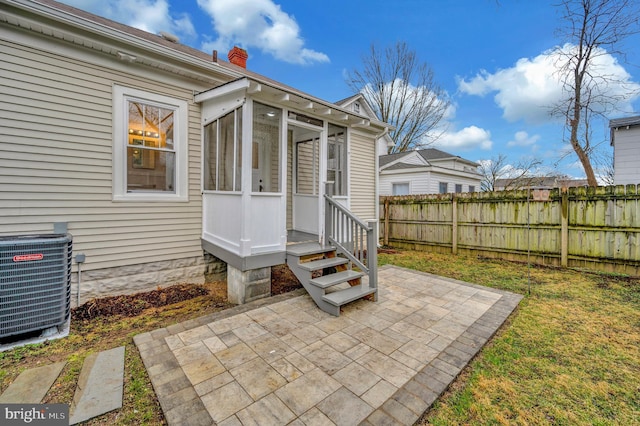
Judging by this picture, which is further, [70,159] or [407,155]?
[407,155]

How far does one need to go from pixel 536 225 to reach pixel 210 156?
746 cm

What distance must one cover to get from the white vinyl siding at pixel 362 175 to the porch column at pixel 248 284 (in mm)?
4193

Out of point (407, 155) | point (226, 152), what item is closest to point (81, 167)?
point (226, 152)

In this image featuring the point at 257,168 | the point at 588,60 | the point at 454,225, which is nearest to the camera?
the point at 257,168

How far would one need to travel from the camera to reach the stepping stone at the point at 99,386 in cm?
195

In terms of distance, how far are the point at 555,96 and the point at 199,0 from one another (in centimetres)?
1278

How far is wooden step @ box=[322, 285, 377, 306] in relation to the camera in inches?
140

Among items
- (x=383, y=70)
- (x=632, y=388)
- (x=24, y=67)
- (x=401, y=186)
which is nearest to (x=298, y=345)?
(x=632, y=388)

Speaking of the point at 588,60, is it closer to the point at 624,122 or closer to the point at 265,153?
the point at 624,122

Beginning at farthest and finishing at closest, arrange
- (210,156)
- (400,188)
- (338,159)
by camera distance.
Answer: (400,188) → (338,159) → (210,156)

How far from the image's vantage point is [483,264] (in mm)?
6629

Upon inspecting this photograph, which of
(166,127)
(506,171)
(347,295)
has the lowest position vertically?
(347,295)

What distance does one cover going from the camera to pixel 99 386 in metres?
2.20

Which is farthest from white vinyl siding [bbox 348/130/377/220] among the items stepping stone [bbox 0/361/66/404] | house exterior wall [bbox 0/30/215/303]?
stepping stone [bbox 0/361/66/404]
